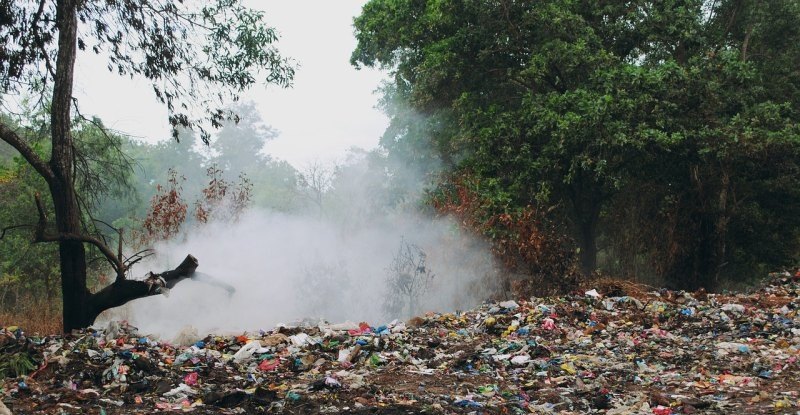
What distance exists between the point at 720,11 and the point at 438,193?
761cm

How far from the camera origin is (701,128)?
12.0 m

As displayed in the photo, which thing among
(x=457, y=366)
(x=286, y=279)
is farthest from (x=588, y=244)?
(x=457, y=366)

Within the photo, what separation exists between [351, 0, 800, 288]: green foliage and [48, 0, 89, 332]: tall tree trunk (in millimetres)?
6414

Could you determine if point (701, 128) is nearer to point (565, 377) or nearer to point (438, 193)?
point (438, 193)

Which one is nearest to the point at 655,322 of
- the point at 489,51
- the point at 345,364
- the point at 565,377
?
the point at 565,377

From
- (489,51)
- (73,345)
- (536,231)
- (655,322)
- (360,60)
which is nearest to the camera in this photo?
(73,345)

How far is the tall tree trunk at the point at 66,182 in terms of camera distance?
7.20m

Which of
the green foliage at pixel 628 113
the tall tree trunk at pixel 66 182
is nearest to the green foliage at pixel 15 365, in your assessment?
the tall tree trunk at pixel 66 182

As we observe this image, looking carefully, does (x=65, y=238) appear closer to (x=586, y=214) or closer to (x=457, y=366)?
(x=457, y=366)

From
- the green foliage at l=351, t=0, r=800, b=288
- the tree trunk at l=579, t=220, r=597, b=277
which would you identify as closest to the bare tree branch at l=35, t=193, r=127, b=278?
the green foliage at l=351, t=0, r=800, b=288

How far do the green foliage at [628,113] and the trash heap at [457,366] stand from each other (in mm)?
4083

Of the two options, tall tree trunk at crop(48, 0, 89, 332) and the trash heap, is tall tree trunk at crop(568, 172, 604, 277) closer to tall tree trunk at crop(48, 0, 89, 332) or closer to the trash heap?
the trash heap

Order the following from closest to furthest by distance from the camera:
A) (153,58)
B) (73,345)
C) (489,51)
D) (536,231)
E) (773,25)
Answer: (73,345)
(153,58)
(536,231)
(489,51)
(773,25)

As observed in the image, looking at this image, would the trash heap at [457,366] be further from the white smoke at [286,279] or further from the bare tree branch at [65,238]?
the white smoke at [286,279]
